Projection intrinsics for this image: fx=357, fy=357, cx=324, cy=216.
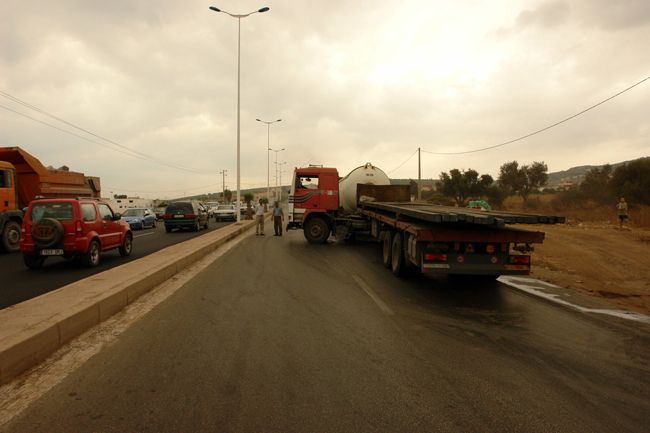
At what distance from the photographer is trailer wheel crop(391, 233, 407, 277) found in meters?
7.95

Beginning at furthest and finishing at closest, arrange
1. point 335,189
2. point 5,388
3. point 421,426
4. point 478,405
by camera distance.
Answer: point 335,189
point 5,388
point 478,405
point 421,426

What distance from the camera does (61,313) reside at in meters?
4.52

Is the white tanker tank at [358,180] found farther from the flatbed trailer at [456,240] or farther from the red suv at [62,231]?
the red suv at [62,231]

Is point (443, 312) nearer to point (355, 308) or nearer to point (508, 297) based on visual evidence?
point (355, 308)

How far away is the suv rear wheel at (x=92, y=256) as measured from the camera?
9102 millimetres

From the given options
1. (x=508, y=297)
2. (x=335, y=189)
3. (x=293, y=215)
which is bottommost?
(x=508, y=297)

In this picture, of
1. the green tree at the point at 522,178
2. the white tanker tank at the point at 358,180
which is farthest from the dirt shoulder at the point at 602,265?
the green tree at the point at 522,178

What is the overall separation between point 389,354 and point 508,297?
12.4 feet

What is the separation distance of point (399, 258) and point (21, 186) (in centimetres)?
1413

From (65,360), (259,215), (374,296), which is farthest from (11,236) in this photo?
(374,296)

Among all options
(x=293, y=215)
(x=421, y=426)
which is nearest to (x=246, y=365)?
(x=421, y=426)

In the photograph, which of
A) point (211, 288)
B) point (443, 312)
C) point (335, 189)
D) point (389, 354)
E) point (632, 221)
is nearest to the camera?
point (389, 354)

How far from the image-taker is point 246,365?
143 inches

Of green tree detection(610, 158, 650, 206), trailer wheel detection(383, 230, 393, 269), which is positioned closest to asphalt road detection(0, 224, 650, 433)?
trailer wheel detection(383, 230, 393, 269)
